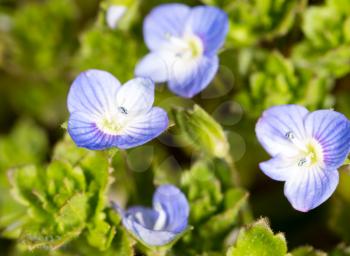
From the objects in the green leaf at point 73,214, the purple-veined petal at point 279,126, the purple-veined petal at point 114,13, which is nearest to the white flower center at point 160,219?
the green leaf at point 73,214

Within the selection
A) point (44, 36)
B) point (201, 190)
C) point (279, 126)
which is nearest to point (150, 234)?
point (201, 190)

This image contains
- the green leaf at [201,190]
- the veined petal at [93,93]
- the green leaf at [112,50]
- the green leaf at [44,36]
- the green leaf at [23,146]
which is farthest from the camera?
the green leaf at [44,36]

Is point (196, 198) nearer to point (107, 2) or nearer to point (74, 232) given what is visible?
point (74, 232)

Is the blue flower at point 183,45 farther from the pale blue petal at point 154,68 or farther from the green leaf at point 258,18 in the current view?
the green leaf at point 258,18

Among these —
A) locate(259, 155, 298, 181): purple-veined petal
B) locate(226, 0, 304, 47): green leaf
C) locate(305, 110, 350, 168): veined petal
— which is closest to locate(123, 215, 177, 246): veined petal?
locate(259, 155, 298, 181): purple-veined petal

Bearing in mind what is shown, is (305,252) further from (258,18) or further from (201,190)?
(258,18)

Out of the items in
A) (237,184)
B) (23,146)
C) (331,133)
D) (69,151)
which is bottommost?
(23,146)
